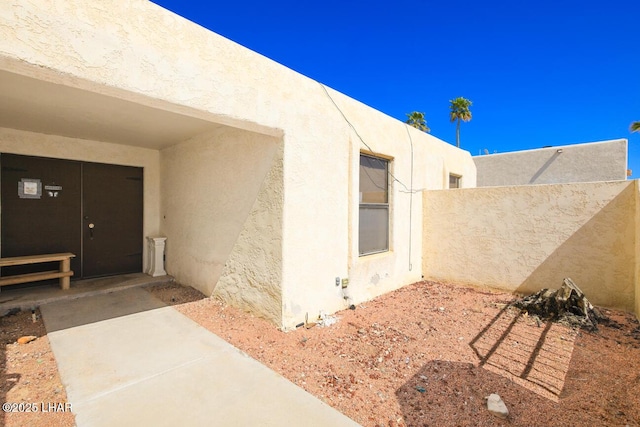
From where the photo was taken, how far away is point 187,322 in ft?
14.2

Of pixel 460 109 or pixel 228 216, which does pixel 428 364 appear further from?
pixel 460 109

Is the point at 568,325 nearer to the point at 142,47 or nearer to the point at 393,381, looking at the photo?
the point at 393,381

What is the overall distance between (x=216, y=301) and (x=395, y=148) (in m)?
4.83

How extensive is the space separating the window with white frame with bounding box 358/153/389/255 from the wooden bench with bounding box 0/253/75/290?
555cm

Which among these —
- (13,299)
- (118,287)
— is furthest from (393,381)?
(13,299)

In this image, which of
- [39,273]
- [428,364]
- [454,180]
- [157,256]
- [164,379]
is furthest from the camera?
[454,180]

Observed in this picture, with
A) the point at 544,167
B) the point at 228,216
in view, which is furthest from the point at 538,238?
the point at 544,167

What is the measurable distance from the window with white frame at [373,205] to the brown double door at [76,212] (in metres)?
5.22

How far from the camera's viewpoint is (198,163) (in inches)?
224

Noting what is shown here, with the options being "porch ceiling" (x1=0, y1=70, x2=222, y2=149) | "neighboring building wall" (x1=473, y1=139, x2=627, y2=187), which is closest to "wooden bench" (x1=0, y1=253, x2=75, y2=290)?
"porch ceiling" (x1=0, y1=70, x2=222, y2=149)

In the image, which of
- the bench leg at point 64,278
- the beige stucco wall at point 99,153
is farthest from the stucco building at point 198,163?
the bench leg at point 64,278

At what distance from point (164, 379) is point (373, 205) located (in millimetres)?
4506

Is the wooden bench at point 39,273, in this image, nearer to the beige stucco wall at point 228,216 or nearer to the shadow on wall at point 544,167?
the beige stucco wall at point 228,216

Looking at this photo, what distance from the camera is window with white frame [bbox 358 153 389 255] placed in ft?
18.9
